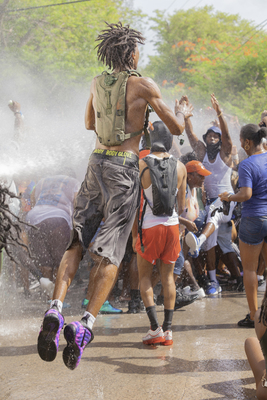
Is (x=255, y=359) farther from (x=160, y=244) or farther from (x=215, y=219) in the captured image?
(x=215, y=219)

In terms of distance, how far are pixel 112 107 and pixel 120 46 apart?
463 millimetres

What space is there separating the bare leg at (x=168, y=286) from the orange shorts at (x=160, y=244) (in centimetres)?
7

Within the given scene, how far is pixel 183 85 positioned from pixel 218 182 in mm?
20045

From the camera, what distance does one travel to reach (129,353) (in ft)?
12.6

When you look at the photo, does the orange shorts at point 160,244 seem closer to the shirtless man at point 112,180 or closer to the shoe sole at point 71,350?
the shirtless man at point 112,180

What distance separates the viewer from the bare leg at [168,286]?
439 cm

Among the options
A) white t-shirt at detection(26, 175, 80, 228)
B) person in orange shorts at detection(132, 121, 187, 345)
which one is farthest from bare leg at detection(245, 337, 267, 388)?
white t-shirt at detection(26, 175, 80, 228)

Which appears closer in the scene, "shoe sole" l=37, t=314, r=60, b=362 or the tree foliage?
"shoe sole" l=37, t=314, r=60, b=362

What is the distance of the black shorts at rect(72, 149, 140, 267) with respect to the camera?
10.1 ft

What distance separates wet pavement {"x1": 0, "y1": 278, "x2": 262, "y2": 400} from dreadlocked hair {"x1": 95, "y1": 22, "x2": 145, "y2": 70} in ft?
7.47

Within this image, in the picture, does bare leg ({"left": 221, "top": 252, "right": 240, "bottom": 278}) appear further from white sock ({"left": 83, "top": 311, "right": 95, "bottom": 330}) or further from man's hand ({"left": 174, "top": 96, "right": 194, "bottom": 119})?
white sock ({"left": 83, "top": 311, "right": 95, "bottom": 330})

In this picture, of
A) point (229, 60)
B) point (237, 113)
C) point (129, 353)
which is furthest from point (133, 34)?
point (229, 60)

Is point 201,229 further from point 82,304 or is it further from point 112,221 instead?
A: point 112,221

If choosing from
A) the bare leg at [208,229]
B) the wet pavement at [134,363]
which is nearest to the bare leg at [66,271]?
the wet pavement at [134,363]
